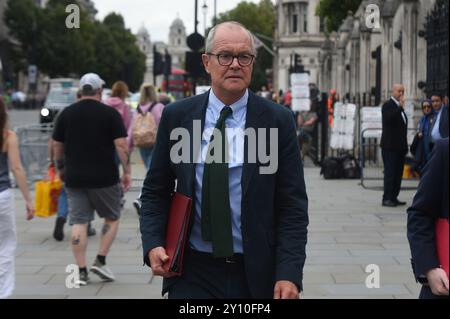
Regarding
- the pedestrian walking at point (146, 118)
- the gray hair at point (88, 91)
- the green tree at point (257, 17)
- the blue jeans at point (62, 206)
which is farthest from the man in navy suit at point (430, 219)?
the green tree at point (257, 17)

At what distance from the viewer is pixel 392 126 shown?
46.7ft

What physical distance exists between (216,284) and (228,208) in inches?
12.5

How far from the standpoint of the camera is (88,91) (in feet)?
28.0

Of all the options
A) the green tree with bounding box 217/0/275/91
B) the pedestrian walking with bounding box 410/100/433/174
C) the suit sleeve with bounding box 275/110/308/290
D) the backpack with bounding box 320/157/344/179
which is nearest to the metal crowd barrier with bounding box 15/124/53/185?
the backpack with bounding box 320/157/344/179

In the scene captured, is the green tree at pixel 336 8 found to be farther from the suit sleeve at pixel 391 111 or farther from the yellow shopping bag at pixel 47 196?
the yellow shopping bag at pixel 47 196

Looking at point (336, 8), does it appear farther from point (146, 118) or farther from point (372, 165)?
point (146, 118)

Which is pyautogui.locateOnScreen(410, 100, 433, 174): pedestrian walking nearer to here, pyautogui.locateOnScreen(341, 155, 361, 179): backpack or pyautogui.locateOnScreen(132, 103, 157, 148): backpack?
pyautogui.locateOnScreen(132, 103, 157, 148): backpack

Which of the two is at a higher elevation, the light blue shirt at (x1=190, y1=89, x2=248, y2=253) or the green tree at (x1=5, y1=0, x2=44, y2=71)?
the green tree at (x1=5, y1=0, x2=44, y2=71)

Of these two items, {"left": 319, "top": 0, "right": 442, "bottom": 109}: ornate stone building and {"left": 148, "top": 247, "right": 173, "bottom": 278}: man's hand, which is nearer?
{"left": 148, "top": 247, "right": 173, "bottom": 278}: man's hand

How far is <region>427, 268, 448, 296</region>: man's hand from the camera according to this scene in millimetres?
3586

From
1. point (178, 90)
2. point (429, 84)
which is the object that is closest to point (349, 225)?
point (429, 84)

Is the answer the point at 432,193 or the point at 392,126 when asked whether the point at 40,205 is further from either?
the point at 432,193

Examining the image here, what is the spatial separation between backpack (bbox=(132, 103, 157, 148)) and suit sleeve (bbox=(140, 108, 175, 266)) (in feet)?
28.8

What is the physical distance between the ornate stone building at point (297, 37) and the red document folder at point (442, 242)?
275 feet
